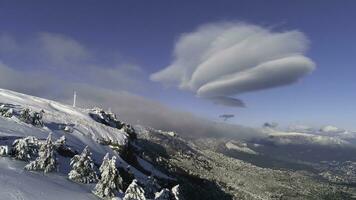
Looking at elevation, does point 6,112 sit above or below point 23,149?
above

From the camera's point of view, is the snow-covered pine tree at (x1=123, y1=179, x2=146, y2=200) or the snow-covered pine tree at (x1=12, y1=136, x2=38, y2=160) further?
the snow-covered pine tree at (x1=12, y1=136, x2=38, y2=160)

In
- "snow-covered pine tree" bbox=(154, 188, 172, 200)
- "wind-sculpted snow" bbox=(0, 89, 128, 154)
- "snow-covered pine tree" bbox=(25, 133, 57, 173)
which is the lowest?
"snow-covered pine tree" bbox=(154, 188, 172, 200)

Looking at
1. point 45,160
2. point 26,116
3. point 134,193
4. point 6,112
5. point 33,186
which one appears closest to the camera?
point 33,186

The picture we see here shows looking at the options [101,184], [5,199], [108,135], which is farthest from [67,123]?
[5,199]

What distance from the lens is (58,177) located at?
113 ft

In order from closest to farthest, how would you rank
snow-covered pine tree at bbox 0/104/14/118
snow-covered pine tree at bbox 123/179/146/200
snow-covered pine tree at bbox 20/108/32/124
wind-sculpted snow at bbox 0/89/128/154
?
snow-covered pine tree at bbox 123/179/146/200
wind-sculpted snow at bbox 0/89/128/154
snow-covered pine tree at bbox 0/104/14/118
snow-covered pine tree at bbox 20/108/32/124

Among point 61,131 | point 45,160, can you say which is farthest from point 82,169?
point 61,131

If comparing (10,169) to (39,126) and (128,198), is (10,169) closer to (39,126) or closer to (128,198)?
(128,198)

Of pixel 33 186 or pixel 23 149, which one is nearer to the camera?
pixel 33 186

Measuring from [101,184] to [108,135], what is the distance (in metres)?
82.3

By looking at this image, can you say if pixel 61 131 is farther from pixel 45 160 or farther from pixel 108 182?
pixel 108 182

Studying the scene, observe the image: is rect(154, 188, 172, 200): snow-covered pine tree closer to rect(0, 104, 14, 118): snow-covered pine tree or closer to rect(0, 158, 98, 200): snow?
rect(0, 158, 98, 200): snow

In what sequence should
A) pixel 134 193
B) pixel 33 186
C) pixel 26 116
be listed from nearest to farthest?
1. pixel 33 186
2. pixel 134 193
3. pixel 26 116

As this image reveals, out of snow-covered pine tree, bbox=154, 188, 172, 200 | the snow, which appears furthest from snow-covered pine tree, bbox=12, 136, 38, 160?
snow-covered pine tree, bbox=154, 188, 172, 200
